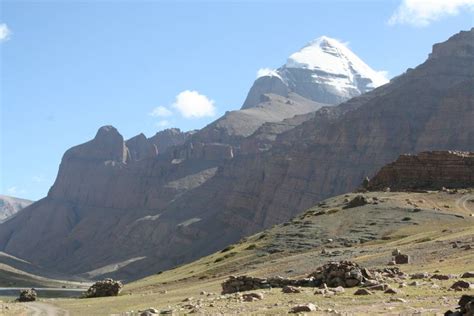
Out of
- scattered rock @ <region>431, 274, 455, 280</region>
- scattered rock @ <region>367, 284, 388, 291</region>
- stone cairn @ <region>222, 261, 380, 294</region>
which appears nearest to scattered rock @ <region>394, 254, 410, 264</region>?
Result: stone cairn @ <region>222, 261, 380, 294</region>

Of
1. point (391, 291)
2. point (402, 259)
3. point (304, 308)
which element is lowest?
point (391, 291)

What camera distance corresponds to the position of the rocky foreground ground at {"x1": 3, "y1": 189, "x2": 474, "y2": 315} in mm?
21344

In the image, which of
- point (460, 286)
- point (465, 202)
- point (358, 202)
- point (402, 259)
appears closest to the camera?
point (460, 286)

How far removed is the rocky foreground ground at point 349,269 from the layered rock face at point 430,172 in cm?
775

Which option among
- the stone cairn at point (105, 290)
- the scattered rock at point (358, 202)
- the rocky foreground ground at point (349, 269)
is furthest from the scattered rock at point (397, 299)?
the scattered rock at point (358, 202)

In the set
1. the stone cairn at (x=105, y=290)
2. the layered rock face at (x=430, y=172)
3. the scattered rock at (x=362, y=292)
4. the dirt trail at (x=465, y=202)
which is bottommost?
the scattered rock at (x=362, y=292)

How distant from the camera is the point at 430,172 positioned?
92.2 metres

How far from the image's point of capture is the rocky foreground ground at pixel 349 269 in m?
21.3

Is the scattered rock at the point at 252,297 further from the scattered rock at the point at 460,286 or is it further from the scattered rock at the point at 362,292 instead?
the scattered rock at the point at 460,286

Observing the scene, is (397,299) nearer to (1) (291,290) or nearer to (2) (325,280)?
(1) (291,290)

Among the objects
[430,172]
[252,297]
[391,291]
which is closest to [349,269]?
[391,291]

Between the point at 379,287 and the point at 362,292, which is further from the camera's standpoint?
the point at 379,287

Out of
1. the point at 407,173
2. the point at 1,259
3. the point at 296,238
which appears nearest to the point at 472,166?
the point at 407,173

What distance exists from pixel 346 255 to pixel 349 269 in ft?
66.9
